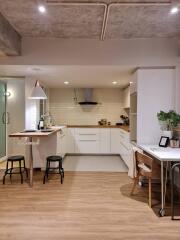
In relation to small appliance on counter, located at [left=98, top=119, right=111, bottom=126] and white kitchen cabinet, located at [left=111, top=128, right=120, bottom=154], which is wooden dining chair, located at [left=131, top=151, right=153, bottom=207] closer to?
white kitchen cabinet, located at [left=111, top=128, right=120, bottom=154]

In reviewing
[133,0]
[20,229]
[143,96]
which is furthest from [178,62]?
[20,229]

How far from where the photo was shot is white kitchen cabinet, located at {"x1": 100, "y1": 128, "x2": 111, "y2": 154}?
6820 mm

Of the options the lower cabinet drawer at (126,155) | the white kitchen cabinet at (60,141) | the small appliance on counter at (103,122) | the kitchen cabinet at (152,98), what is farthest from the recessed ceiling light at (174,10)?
the small appliance on counter at (103,122)

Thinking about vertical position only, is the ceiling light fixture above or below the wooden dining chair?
above

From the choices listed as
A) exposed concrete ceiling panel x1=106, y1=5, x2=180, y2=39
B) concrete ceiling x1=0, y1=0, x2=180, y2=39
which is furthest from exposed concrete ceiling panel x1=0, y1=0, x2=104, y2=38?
exposed concrete ceiling panel x1=106, y1=5, x2=180, y2=39

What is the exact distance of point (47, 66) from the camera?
13.8 feet

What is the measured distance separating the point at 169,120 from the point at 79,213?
2.15 m

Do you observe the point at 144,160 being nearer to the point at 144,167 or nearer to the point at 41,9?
the point at 144,167

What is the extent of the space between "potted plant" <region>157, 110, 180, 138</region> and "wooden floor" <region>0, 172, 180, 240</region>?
3.54ft

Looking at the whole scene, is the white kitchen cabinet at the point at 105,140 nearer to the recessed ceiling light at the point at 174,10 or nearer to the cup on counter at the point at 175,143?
the cup on counter at the point at 175,143

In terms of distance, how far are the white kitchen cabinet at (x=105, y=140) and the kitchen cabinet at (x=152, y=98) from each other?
8.63 feet

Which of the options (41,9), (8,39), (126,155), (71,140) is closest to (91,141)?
(71,140)

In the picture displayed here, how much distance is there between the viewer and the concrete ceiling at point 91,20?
287 cm

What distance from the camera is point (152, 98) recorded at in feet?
13.8
